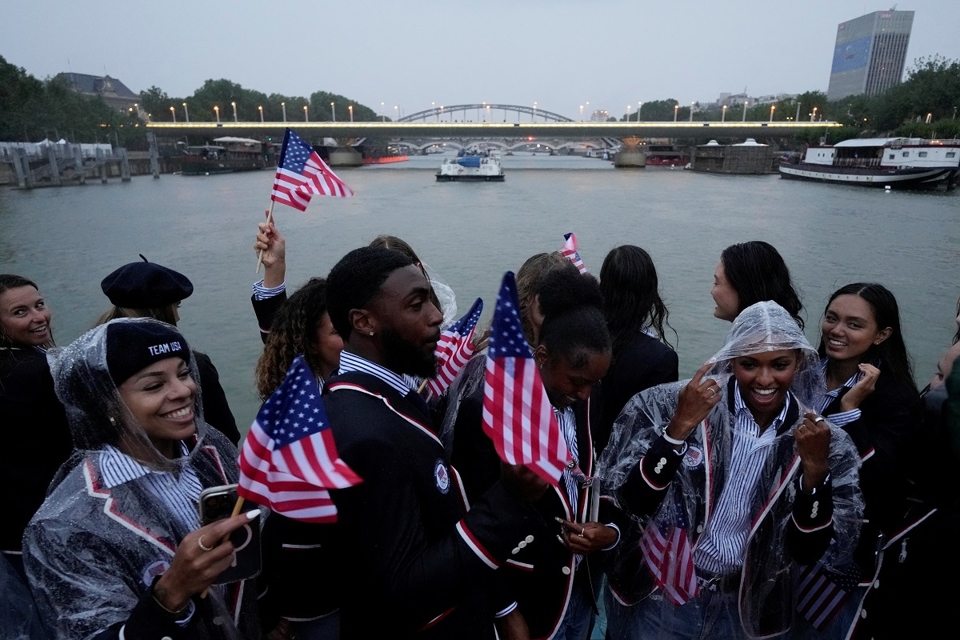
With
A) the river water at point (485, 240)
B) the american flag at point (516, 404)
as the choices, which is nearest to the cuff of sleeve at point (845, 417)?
the american flag at point (516, 404)

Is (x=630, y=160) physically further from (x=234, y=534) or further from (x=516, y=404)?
(x=234, y=534)

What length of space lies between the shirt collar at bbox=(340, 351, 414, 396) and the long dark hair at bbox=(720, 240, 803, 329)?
173cm

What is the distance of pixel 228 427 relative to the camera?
8.91 feet

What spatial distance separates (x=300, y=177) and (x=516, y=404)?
2.85 m

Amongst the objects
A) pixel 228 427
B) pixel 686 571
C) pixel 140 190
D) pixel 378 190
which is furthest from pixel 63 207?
pixel 686 571

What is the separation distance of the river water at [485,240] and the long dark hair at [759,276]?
589 cm

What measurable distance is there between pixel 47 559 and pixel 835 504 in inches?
89.7

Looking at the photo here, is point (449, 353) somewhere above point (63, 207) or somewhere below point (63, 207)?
above

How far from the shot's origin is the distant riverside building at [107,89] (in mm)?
93812

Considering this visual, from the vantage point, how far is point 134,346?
1.64 metres

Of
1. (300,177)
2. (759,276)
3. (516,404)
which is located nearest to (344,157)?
(300,177)

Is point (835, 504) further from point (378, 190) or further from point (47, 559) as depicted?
point (378, 190)

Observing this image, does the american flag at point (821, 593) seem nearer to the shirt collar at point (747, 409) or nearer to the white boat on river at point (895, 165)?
the shirt collar at point (747, 409)

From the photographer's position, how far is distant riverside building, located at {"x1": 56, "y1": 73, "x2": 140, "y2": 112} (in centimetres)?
9381
